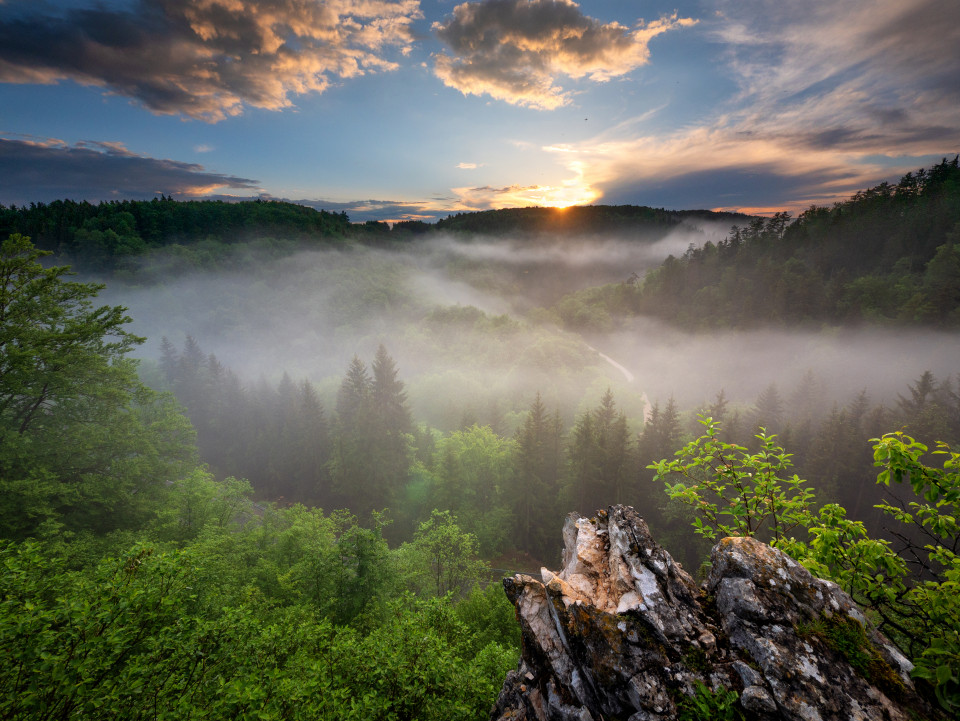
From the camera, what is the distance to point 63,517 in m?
18.5

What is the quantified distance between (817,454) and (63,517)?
209 feet

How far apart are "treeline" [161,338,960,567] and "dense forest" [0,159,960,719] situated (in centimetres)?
38

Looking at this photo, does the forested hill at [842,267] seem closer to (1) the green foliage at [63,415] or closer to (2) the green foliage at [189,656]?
(2) the green foliage at [189,656]

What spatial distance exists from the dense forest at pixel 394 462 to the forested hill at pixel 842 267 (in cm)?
72

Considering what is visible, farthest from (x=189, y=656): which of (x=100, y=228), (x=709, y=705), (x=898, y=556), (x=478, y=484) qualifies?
(x=100, y=228)

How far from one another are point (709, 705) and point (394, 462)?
47751 millimetres

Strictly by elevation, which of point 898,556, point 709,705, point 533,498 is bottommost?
point 533,498

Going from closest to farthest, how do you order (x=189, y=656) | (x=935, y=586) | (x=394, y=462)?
(x=935, y=586), (x=189, y=656), (x=394, y=462)

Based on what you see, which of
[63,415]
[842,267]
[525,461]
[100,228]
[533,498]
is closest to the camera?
[63,415]

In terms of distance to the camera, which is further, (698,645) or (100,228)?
(100,228)

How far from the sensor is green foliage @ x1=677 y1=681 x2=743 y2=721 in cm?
603

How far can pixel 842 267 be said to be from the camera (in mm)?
111875

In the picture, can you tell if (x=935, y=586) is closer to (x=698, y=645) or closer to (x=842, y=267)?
(x=698, y=645)

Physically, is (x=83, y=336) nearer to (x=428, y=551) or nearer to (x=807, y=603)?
(x=428, y=551)
